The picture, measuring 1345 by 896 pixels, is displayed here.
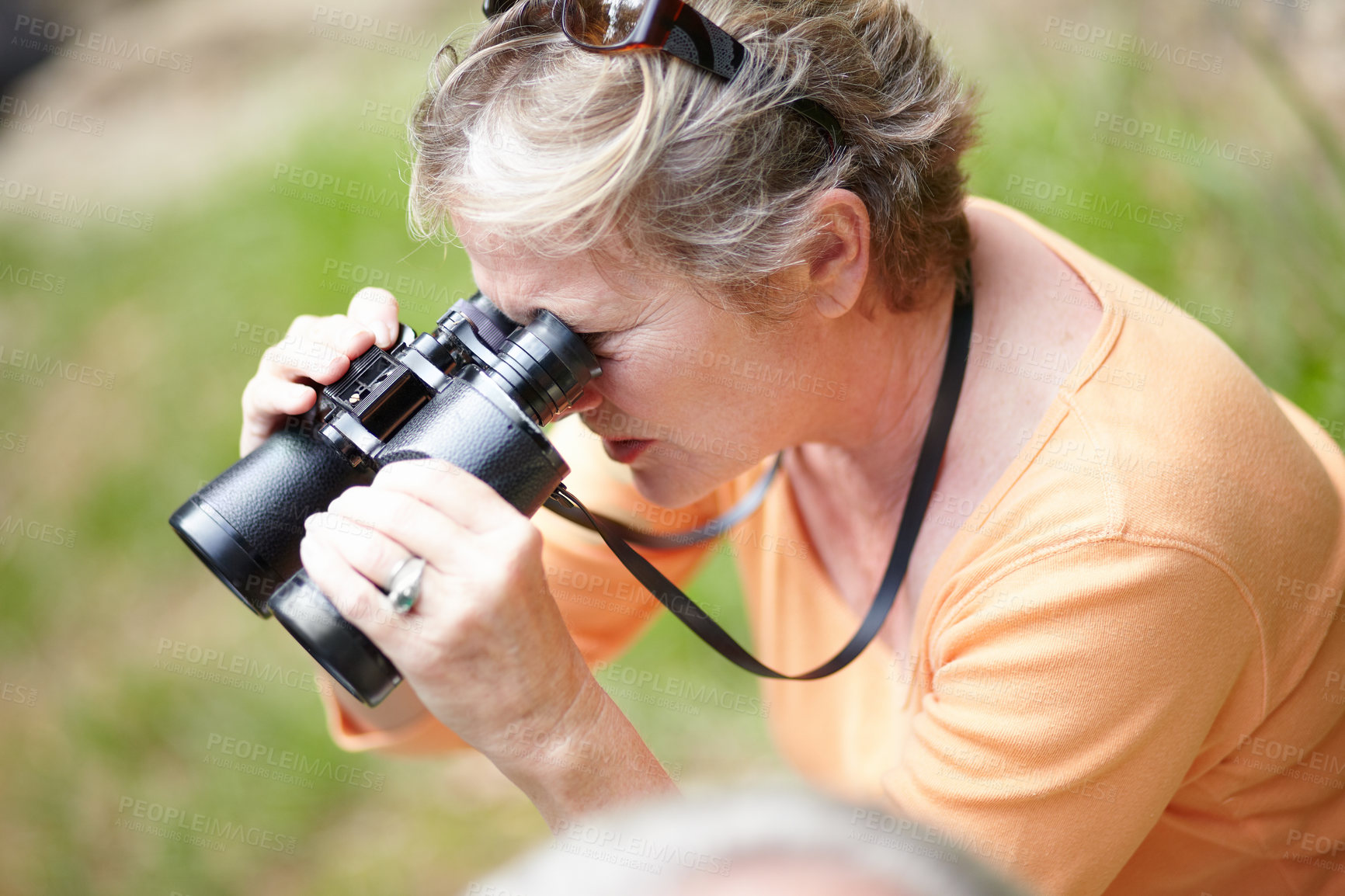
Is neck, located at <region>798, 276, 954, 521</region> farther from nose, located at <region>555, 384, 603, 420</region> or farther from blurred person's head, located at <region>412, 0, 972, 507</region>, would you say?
nose, located at <region>555, 384, 603, 420</region>

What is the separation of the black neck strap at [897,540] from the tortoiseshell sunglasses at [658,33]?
402 mm

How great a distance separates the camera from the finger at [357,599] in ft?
3.34

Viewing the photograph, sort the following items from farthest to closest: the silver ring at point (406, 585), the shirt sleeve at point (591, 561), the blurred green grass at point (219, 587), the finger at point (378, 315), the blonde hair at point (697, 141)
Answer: the blurred green grass at point (219, 587)
the shirt sleeve at point (591, 561)
the finger at point (378, 315)
the blonde hair at point (697, 141)
the silver ring at point (406, 585)

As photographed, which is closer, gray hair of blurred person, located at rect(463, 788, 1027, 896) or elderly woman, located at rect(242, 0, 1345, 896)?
gray hair of blurred person, located at rect(463, 788, 1027, 896)

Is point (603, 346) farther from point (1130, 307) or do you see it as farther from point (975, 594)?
point (1130, 307)

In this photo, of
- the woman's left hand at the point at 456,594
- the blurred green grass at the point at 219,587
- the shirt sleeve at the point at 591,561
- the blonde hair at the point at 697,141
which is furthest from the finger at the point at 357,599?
the blurred green grass at the point at 219,587

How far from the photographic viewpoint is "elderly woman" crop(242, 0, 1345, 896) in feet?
3.56

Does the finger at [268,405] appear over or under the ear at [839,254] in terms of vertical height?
over

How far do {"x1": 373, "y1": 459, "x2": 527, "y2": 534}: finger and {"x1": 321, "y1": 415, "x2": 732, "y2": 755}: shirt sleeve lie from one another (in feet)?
1.93

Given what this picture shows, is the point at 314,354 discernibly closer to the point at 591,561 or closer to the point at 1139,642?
the point at 591,561

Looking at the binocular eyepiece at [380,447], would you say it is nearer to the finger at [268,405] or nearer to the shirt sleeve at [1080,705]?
the finger at [268,405]

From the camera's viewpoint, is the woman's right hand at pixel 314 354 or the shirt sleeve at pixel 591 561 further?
the shirt sleeve at pixel 591 561

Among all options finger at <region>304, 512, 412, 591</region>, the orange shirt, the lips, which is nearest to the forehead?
the lips

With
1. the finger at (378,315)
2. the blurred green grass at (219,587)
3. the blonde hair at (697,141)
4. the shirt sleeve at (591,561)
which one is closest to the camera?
the blonde hair at (697,141)
